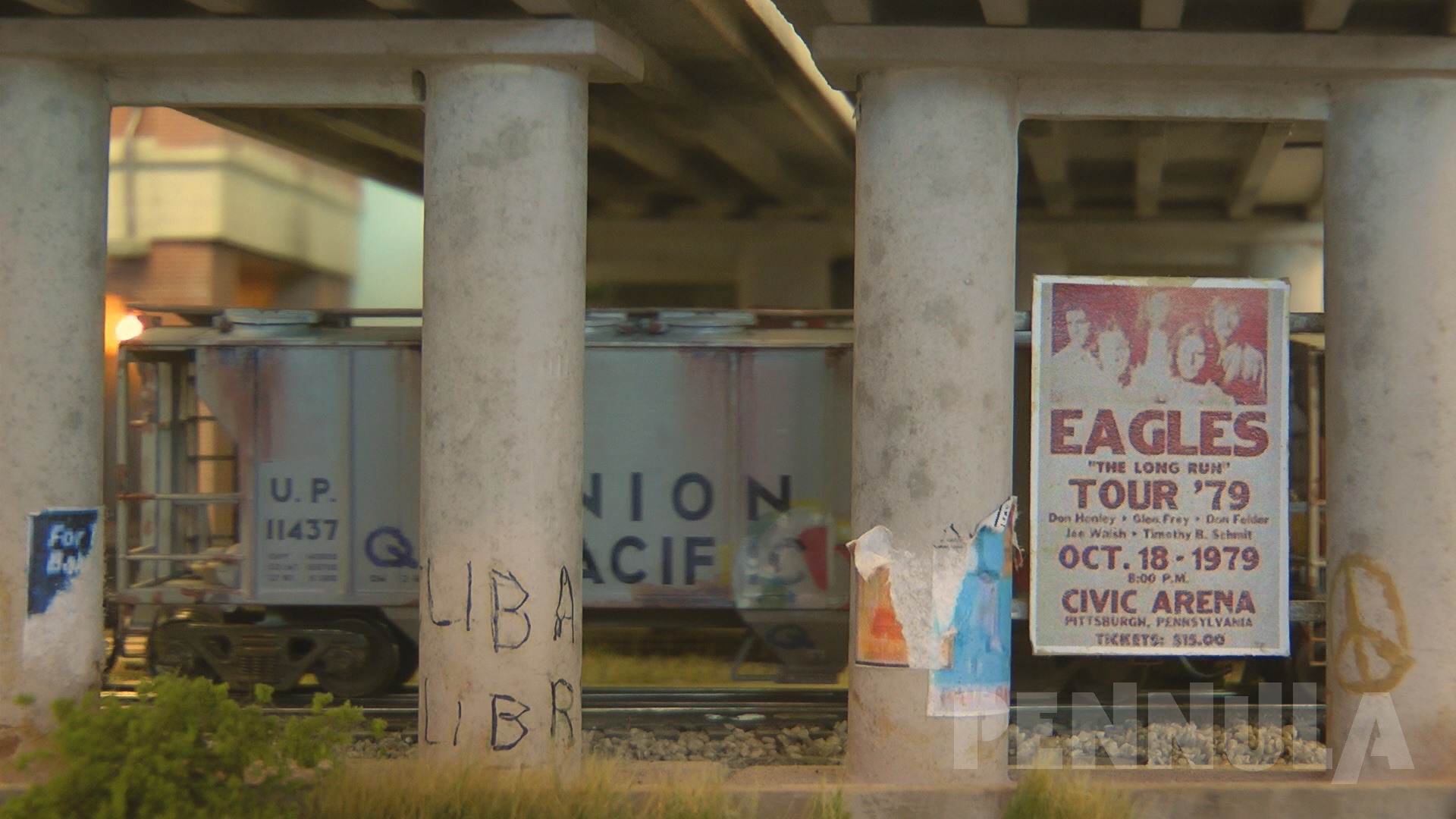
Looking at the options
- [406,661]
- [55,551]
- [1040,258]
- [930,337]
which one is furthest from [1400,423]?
[1040,258]

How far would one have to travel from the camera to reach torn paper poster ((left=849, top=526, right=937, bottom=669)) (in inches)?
319

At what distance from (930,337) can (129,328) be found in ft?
22.8

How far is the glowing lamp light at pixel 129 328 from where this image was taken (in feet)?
36.3

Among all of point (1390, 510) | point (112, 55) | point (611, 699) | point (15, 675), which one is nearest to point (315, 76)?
point (112, 55)

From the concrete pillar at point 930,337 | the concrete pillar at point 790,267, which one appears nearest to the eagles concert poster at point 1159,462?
the concrete pillar at point 930,337

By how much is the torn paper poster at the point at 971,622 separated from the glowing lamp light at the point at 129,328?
7.10 meters

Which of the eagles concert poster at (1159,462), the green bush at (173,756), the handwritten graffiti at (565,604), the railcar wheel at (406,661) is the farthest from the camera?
the railcar wheel at (406,661)

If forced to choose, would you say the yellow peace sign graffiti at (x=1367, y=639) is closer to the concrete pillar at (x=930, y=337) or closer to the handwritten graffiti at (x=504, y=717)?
the concrete pillar at (x=930, y=337)

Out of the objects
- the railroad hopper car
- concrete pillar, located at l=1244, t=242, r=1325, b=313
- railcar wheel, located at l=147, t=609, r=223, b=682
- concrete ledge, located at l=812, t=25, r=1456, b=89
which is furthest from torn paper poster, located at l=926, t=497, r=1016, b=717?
concrete pillar, located at l=1244, t=242, r=1325, b=313

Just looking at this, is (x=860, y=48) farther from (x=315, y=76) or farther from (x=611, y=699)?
(x=611, y=699)

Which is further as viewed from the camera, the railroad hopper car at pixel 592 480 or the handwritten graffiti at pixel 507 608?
the railroad hopper car at pixel 592 480

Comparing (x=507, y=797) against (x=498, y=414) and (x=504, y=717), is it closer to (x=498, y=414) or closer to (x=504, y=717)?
(x=504, y=717)

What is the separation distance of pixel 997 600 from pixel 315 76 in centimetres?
549

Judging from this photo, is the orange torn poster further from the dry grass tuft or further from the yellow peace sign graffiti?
the yellow peace sign graffiti
